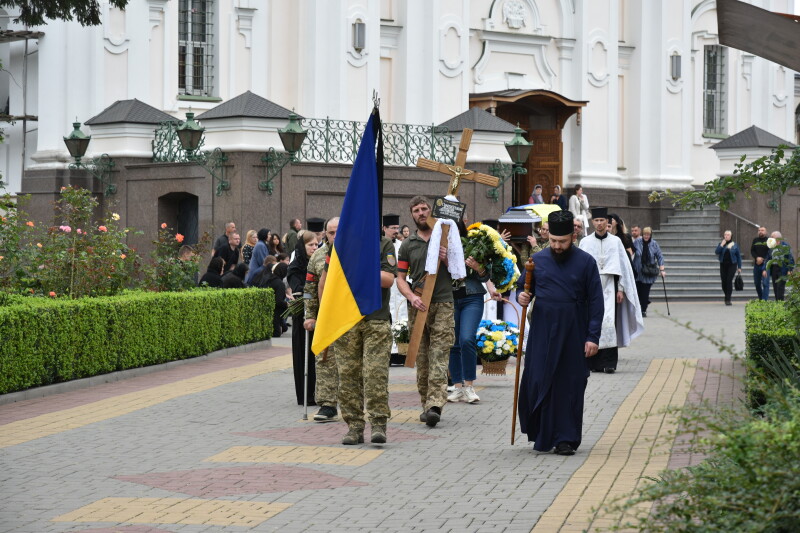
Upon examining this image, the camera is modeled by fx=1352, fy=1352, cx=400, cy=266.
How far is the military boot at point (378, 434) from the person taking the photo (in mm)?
10531

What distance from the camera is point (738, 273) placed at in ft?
100

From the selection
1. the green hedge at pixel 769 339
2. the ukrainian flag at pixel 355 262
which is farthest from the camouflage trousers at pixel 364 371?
the green hedge at pixel 769 339

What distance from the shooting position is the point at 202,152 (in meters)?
25.0

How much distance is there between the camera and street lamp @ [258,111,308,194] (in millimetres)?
24141

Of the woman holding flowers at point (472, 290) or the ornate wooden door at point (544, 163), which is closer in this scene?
the woman holding flowers at point (472, 290)

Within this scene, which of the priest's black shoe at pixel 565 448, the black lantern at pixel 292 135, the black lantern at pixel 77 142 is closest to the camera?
the priest's black shoe at pixel 565 448

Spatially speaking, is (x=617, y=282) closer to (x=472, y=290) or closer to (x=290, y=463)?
(x=472, y=290)

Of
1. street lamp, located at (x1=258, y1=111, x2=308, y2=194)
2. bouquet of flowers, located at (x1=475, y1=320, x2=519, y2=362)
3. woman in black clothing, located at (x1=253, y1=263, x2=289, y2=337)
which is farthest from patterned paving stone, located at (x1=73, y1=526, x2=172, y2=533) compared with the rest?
street lamp, located at (x1=258, y1=111, x2=308, y2=194)

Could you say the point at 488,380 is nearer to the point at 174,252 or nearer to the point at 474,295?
the point at 474,295

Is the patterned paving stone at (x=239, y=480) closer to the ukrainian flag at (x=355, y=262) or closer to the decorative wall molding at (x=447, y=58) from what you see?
the ukrainian flag at (x=355, y=262)

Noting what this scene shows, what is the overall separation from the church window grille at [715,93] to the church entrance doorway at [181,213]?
18.5 metres

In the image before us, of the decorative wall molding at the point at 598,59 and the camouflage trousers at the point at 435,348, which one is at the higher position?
the decorative wall molding at the point at 598,59

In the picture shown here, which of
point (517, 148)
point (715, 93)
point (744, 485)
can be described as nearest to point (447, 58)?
point (517, 148)

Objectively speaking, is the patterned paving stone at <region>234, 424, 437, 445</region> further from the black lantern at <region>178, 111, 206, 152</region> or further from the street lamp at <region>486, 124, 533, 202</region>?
the street lamp at <region>486, 124, 533, 202</region>
